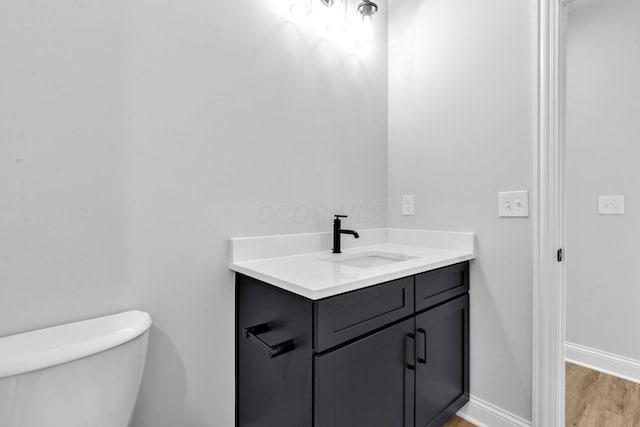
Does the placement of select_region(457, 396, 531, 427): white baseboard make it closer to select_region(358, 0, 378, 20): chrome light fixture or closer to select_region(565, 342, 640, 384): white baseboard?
select_region(565, 342, 640, 384): white baseboard

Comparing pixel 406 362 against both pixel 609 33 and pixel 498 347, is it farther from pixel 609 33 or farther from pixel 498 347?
pixel 609 33

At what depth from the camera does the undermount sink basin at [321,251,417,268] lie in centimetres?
150

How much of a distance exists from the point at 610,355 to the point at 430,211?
1603mm

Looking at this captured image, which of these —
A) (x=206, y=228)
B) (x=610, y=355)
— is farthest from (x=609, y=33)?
(x=206, y=228)

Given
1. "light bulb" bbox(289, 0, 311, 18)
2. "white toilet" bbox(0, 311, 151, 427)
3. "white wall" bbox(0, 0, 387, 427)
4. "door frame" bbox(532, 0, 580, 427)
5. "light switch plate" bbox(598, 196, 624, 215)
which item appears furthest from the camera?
"light switch plate" bbox(598, 196, 624, 215)

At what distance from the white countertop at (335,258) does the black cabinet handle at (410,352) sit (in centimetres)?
25

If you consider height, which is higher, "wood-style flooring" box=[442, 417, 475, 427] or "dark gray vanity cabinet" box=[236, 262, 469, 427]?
"dark gray vanity cabinet" box=[236, 262, 469, 427]

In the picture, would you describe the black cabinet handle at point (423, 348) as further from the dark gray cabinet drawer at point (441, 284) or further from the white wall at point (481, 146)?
the white wall at point (481, 146)

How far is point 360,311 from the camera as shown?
101 centimetres

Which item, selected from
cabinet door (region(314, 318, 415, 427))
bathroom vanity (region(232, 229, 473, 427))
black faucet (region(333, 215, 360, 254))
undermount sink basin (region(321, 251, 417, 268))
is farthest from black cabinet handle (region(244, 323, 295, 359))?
black faucet (region(333, 215, 360, 254))

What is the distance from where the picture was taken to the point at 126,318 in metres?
0.95

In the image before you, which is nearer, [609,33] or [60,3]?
[60,3]

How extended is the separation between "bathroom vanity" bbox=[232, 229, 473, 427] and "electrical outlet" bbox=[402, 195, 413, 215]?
465mm

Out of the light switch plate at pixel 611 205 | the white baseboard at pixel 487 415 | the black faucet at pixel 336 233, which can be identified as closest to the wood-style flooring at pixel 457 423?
the white baseboard at pixel 487 415
